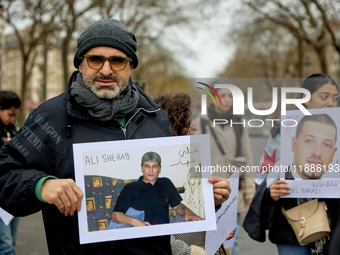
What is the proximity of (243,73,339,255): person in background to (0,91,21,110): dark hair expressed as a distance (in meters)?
3.02

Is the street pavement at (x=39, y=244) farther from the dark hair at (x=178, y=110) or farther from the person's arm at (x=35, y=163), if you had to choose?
the person's arm at (x=35, y=163)

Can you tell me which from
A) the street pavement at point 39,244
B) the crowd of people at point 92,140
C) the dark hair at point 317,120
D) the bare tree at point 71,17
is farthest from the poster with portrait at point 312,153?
the bare tree at point 71,17

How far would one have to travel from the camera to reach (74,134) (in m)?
2.20

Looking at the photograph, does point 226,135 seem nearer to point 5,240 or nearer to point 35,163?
point 35,163

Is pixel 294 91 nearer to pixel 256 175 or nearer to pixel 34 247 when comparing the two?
pixel 256 175

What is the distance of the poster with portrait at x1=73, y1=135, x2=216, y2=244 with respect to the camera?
209 cm

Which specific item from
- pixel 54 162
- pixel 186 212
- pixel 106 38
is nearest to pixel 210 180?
pixel 186 212

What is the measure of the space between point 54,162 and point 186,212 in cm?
63

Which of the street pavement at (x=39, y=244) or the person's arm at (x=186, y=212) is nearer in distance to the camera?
the person's arm at (x=186, y=212)

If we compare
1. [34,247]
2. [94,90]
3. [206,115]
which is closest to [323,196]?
[206,115]

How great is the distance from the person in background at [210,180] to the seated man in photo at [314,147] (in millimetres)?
685

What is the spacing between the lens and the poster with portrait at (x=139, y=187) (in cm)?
209

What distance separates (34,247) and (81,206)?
201 inches

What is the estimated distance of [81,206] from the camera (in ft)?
6.77
